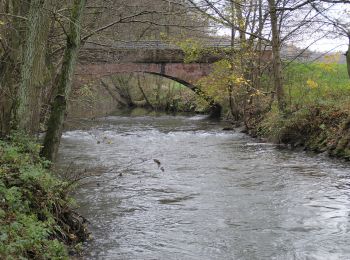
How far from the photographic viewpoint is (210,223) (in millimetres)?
7395

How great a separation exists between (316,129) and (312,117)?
0.47 metres

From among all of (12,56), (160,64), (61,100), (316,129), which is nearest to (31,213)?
(61,100)

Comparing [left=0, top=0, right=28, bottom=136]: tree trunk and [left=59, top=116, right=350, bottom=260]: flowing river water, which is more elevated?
[left=0, top=0, right=28, bottom=136]: tree trunk

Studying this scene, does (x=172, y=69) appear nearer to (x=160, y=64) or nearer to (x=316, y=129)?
(x=160, y=64)

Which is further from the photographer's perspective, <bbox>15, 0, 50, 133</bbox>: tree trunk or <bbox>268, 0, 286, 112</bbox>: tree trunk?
<bbox>268, 0, 286, 112</bbox>: tree trunk

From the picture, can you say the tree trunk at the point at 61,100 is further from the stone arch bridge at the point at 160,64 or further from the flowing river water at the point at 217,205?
the stone arch bridge at the point at 160,64

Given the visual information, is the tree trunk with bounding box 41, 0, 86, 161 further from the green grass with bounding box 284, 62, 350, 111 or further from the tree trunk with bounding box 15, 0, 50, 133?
the green grass with bounding box 284, 62, 350, 111

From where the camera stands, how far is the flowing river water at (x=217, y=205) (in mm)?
6289

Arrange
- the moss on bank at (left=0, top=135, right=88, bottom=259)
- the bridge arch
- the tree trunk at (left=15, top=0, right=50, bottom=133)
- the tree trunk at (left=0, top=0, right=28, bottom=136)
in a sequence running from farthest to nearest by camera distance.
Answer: the bridge arch < the tree trunk at (left=0, top=0, right=28, bottom=136) < the tree trunk at (left=15, top=0, right=50, bottom=133) < the moss on bank at (left=0, top=135, right=88, bottom=259)

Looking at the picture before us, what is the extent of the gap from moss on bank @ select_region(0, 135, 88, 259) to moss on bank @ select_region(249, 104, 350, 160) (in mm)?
8629

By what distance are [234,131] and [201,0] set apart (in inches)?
522

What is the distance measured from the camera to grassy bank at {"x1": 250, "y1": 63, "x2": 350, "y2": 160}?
538 inches

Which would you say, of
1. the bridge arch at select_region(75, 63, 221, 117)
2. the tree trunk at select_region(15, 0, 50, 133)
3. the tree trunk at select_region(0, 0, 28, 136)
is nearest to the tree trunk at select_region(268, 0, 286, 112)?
the bridge arch at select_region(75, 63, 221, 117)

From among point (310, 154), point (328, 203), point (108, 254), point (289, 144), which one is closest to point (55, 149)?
point (108, 254)
